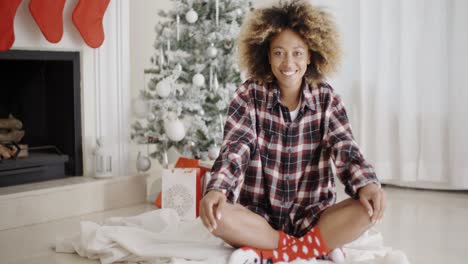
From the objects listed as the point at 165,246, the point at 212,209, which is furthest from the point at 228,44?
the point at 212,209

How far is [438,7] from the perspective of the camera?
11.6ft

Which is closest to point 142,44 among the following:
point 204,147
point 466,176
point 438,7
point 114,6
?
point 114,6

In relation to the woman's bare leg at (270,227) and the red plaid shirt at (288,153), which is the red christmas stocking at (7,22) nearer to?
the red plaid shirt at (288,153)

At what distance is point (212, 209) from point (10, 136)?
1.71 meters

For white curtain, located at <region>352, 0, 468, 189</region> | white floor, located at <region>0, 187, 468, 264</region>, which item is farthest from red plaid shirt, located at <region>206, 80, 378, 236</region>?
white curtain, located at <region>352, 0, 468, 189</region>

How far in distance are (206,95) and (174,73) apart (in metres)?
0.23

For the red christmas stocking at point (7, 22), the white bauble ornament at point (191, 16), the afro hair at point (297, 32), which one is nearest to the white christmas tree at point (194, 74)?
the white bauble ornament at point (191, 16)

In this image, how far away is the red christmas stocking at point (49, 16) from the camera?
3.00 m

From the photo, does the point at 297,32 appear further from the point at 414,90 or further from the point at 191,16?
the point at 414,90

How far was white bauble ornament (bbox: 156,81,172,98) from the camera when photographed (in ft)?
10.6

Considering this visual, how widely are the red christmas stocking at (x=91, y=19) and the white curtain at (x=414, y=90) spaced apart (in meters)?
1.57

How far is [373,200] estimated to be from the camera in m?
1.89

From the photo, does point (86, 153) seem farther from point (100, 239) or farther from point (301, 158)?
point (301, 158)

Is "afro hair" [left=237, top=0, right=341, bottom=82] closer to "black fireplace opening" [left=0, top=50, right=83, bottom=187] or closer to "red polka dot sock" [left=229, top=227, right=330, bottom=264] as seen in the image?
"red polka dot sock" [left=229, top=227, right=330, bottom=264]
